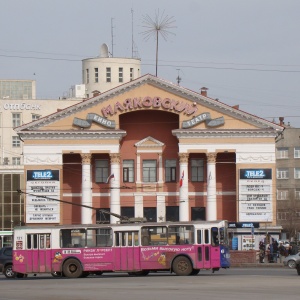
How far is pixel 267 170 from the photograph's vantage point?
92188mm

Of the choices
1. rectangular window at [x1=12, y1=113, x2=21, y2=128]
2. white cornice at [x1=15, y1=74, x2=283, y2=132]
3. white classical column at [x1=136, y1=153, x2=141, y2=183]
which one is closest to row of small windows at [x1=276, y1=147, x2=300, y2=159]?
rectangular window at [x1=12, y1=113, x2=21, y2=128]

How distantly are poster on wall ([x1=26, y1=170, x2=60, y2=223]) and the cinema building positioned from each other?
3.1 inches

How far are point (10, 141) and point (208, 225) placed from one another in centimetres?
9547

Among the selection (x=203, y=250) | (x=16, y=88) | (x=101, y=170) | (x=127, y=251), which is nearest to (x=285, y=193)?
(x=16, y=88)

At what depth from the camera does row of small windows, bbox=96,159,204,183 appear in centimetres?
9581

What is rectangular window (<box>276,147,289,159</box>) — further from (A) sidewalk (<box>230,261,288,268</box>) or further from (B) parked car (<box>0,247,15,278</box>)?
(B) parked car (<box>0,247,15,278</box>)

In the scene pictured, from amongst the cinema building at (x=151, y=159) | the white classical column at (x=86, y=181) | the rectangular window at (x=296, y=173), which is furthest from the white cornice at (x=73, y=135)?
the rectangular window at (x=296, y=173)

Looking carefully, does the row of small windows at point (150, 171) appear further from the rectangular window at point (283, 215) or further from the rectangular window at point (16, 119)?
the rectangular window at point (16, 119)

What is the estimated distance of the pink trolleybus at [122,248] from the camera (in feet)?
187

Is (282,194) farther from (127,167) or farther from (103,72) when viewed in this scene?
(127,167)

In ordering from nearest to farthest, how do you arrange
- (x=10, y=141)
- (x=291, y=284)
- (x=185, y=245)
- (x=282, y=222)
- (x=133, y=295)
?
(x=133, y=295)
(x=291, y=284)
(x=185, y=245)
(x=282, y=222)
(x=10, y=141)

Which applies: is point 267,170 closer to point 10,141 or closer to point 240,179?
point 240,179

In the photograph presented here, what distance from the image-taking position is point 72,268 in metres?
58.2

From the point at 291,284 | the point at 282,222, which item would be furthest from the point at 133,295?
the point at 282,222
